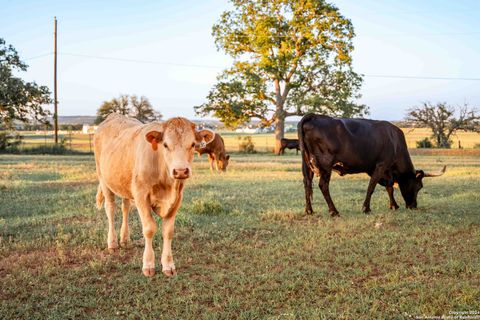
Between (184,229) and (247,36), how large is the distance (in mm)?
29650

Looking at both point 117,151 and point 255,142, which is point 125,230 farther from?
point 255,142

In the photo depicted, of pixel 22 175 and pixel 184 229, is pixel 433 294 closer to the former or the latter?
pixel 184 229

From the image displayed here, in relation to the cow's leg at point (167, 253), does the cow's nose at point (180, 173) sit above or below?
above

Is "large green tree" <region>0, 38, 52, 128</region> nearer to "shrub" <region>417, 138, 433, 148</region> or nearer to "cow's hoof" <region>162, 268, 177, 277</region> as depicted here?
"cow's hoof" <region>162, 268, 177, 277</region>

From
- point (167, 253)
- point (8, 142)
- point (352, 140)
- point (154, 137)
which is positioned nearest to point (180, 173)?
point (154, 137)

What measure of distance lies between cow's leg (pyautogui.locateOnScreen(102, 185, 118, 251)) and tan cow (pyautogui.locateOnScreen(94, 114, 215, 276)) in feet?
0.05

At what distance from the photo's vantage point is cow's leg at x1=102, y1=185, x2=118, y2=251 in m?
6.80

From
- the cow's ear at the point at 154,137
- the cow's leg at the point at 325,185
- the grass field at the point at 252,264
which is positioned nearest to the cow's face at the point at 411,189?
the grass field at the point at 252,264

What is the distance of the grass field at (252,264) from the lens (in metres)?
4.63

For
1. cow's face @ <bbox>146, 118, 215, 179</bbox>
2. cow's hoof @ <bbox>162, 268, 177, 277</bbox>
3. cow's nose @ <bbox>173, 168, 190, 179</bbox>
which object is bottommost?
cow's hoof @ <bbox>162, 268, 177, 277</bbox>

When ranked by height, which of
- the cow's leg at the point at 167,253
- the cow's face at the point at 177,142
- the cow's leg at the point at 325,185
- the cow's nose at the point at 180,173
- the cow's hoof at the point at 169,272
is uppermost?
the cow's face at the point at 177,142

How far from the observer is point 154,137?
5.38 meters

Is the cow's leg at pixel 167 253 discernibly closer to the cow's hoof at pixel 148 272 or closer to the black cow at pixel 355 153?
the cow's hoof at pixel 148 272

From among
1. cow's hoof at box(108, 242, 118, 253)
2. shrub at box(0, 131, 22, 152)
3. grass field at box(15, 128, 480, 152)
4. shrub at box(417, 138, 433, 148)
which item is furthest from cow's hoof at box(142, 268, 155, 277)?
shrub at box(417, 138, 433, 148)
